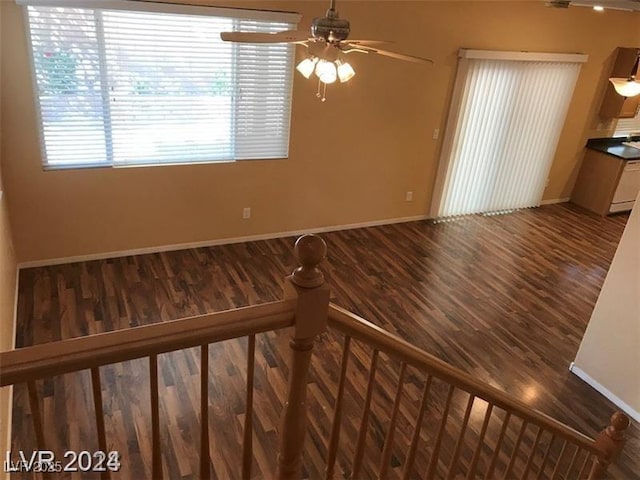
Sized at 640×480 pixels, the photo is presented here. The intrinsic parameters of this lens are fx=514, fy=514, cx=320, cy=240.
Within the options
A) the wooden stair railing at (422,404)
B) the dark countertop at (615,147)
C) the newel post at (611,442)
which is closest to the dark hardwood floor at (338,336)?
the newel post at (611,442)

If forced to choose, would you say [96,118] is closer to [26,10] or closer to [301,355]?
[26,10]

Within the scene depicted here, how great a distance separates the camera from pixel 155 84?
4.53m

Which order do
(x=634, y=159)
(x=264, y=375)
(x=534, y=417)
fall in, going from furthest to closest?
(x=634, y=159) → (x=264, y=375) → (x=534, y=417)

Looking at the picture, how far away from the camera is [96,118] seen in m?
4.41

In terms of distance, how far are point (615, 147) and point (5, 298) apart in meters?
7.64

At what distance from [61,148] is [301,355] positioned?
394cm

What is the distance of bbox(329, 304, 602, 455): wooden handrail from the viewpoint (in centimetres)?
132

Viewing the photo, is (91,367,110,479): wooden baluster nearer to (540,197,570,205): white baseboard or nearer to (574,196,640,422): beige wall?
(574,196,640,422): beige wall

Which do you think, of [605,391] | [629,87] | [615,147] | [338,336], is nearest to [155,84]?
[338,336]

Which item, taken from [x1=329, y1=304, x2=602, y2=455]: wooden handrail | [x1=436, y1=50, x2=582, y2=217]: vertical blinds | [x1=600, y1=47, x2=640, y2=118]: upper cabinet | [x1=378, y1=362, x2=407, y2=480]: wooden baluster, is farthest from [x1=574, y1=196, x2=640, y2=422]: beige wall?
[x1=600, y1=47, x2=640, y2=118]: upper cabinet

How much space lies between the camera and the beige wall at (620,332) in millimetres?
3725

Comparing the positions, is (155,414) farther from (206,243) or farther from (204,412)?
(206,243)

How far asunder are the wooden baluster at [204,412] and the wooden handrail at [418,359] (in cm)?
32

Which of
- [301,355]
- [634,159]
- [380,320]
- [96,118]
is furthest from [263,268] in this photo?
[634,159]
